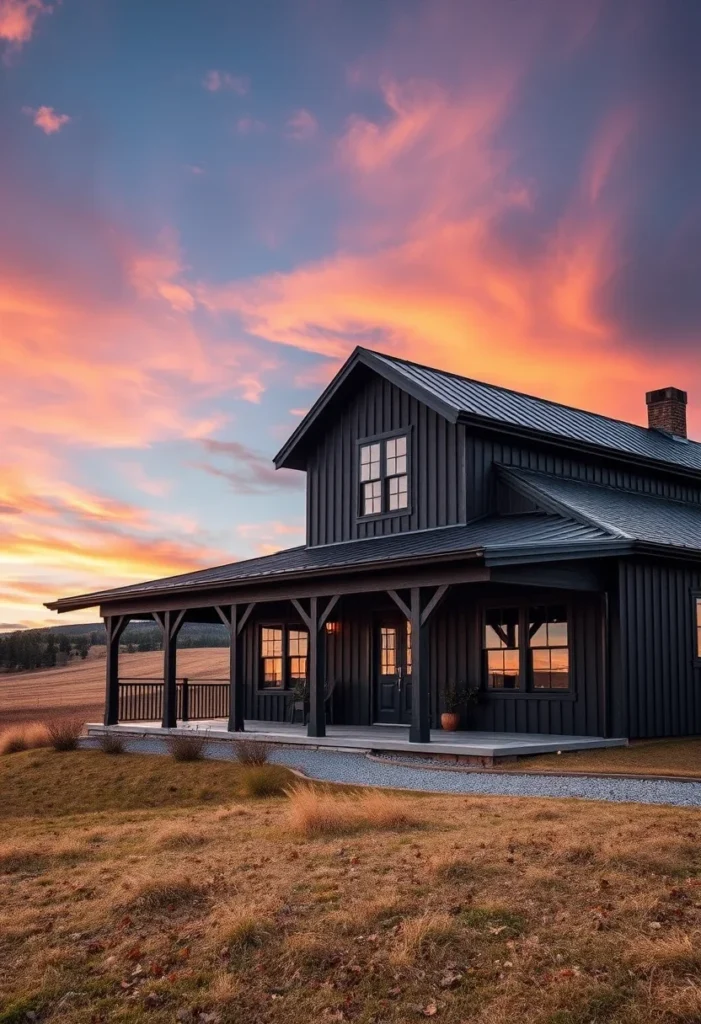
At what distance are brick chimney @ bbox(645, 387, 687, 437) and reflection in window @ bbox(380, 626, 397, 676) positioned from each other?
10.5 metres

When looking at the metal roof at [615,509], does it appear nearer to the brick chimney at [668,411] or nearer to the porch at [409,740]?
the porch at [409,740]

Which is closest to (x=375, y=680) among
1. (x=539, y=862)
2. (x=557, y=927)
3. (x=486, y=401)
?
(x=486, y=401)

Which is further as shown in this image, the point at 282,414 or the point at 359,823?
the point at 282,414

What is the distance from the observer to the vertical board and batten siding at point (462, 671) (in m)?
16.4

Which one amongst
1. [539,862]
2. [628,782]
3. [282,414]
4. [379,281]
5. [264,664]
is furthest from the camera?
[282,414]

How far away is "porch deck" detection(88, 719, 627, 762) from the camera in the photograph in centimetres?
1441

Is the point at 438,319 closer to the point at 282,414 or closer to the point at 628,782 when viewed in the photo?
the point at 282,414

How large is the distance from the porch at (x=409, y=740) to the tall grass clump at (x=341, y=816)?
15.2ft

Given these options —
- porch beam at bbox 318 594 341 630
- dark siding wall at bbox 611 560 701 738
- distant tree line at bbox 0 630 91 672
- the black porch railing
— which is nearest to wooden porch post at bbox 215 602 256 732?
porch beam at bbox 318 594 341 630

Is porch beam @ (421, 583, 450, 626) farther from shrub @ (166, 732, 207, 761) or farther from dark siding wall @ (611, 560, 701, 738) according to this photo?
shrub @ (166, 732, 207, 761)

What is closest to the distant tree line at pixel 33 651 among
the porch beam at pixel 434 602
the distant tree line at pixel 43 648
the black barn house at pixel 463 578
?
the distant tree line at pixel 43 648

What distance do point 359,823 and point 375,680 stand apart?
1093 cm

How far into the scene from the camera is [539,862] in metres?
7.56

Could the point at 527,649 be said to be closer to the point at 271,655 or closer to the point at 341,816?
the point at 271,655
